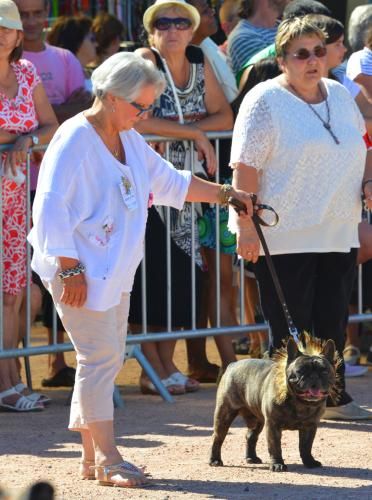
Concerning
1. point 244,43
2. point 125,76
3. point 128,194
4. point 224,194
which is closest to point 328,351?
point 224,194

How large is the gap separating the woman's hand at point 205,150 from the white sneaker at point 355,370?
63.8 inches

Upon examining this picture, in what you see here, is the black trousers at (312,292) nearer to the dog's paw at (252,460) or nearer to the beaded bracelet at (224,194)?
the dog's paw at (252,460)

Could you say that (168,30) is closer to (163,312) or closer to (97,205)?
(163,312)

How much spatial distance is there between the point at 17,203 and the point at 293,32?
1922 millimetres

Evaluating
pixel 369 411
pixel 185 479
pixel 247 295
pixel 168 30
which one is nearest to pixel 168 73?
pixel 168 30

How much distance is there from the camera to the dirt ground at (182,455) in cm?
528

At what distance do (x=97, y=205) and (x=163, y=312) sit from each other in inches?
109

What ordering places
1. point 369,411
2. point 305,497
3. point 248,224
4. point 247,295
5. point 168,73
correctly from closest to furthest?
1. point 305,497
2. point 248,224
3. point 369,411
4. point 168,73
5. point 247,295

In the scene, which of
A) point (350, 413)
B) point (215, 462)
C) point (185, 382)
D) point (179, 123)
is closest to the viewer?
point (215, 462)

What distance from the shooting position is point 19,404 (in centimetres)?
715

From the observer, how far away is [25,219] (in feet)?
24.1

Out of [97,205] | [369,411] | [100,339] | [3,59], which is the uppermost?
[3,59]

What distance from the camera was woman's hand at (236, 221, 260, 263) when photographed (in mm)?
6203

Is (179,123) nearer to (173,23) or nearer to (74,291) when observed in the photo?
(173,23)
